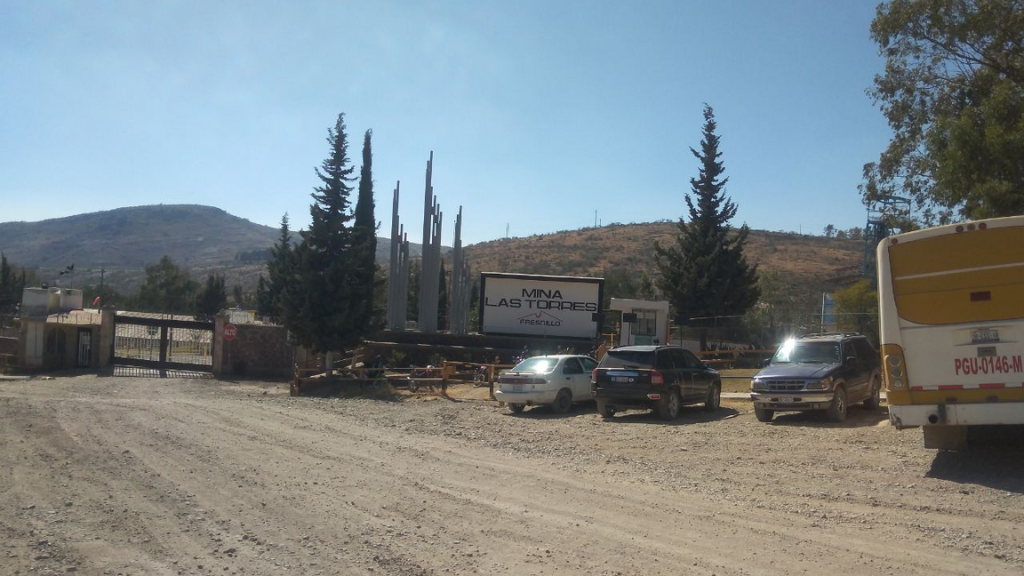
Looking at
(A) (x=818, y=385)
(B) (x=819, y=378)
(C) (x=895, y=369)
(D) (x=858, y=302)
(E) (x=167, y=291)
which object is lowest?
(A) (x=818, y=385)

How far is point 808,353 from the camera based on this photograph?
1650 centimetres

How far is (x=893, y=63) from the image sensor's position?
27250 mm

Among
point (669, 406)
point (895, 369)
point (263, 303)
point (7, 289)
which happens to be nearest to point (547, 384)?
point (669, 406)

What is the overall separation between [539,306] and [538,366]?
1799 centimetres

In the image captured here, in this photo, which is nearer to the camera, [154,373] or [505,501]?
[505,501]

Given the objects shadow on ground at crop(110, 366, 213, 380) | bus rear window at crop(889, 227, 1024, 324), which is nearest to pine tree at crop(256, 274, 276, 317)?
shadow on ground at crop(110, 366, 213, 380)

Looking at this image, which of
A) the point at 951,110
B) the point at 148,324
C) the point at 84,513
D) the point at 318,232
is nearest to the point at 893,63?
the point at 951,110

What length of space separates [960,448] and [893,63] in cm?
2032

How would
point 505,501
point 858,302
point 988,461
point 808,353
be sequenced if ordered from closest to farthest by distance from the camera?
point 505,501, point 988,461, point 808,353, point 858,302

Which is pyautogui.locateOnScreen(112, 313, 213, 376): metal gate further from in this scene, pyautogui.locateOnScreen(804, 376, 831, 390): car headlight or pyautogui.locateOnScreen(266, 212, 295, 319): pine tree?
pyautogui.locateOnScreen(804, 376, 831, 390): car headlight

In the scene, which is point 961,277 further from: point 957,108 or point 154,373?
point 154,373

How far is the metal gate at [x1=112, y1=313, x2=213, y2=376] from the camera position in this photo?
44719 millimetres

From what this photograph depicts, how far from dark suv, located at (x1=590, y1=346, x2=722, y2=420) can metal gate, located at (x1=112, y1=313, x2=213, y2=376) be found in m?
32.9

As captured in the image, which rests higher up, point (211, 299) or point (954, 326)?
point (211, 299)
